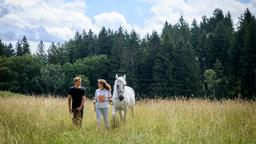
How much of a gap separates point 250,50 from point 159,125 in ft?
160

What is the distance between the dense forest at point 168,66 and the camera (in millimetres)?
57463

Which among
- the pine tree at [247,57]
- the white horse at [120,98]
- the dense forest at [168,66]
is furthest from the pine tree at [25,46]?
the white horse at [120,98]

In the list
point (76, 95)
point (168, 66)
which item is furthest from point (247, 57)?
point (76, 95)

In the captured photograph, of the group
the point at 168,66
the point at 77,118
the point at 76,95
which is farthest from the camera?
the point at 168,66

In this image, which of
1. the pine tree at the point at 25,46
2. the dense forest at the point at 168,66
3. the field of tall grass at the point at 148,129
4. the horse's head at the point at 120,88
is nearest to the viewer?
the field of tall grass at the point at 148,129

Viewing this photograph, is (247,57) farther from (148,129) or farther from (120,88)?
(148,129)

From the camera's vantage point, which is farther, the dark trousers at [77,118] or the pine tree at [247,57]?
the pine tree at [247,57]

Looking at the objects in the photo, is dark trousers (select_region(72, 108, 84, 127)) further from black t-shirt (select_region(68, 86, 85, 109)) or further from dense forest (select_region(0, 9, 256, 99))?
dense forest (select_region(0, 9, 256, 99))

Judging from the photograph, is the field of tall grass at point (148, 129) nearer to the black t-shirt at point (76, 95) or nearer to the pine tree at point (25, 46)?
the black t-shirt at point (76, 95)

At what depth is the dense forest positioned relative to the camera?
5746 cm

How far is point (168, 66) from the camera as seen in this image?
6788 centimetres

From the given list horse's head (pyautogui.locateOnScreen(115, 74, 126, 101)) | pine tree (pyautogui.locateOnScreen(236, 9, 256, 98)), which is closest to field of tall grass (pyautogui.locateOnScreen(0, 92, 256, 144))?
horse's head (pyautogui.locateOnScreen(115, 74, 126, 101))

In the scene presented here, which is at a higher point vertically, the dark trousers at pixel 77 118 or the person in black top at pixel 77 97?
the person in black top at pixel 77 97

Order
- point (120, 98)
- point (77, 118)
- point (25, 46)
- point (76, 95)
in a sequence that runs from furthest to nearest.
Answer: point (25, 46), point (120, 98), point (76, 95), point (77, 118)
